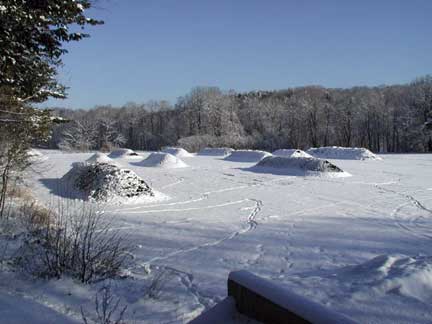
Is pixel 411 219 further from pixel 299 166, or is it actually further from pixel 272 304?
pixel 299 166

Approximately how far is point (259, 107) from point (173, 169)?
5253 cm

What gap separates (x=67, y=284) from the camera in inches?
173

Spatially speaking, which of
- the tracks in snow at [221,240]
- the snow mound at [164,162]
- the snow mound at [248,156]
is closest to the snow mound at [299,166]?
the snow mound at [164,162]

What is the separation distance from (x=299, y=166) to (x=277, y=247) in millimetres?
15827

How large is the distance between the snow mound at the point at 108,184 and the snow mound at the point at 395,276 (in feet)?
32.1

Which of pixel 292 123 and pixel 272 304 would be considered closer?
pixel 272 304

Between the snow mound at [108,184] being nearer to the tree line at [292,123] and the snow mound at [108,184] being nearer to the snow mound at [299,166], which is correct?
the snow mound at [299,166]

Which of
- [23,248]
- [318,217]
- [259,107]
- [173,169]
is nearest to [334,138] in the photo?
[259,107]

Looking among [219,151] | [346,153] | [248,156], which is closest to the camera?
[248,156]

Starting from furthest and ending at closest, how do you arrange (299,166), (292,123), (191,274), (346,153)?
(292,123) < (346,153) < (299,166) < (191,274)

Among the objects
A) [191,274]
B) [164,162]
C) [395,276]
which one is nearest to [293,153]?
[164,162]

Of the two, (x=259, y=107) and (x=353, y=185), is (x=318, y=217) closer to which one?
(x=353, y=185)

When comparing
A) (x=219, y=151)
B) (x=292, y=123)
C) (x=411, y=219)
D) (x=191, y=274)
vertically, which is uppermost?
(x=292, y=123)

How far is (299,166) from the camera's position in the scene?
73.8 feet
